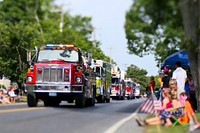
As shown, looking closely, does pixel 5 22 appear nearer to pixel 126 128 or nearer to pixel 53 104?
pixel 126 128

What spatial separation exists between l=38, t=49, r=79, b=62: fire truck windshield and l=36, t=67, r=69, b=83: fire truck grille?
57cm

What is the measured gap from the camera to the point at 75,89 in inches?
791

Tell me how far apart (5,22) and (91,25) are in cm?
192

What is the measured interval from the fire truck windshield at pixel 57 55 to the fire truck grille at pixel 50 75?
566 mm

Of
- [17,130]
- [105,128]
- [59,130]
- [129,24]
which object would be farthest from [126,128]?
[129,24]

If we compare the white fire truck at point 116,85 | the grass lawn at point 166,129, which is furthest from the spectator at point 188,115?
the white fire truck at point 116,85

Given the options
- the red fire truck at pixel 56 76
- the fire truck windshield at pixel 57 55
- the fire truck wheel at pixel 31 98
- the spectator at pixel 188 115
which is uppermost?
the fire truck windshield at pixel 57 55

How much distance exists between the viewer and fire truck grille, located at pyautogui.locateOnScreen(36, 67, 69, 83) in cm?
2014

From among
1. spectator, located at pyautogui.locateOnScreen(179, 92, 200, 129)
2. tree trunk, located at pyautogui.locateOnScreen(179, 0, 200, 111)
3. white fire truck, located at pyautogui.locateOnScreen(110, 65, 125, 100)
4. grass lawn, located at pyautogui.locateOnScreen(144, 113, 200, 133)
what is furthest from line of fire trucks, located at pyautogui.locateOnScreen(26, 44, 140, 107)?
white fire truck, located at pyautogui.locateOnScreen(110, 65, 125, 100)

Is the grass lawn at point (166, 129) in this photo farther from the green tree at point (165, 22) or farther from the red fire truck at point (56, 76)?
the red fire truck at point (56, 76)

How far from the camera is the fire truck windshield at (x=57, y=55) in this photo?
20175 millimetres

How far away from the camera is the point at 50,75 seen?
2025 cm

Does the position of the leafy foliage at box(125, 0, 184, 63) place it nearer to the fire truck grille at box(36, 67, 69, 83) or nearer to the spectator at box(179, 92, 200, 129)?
the spectator at box(179, 92, 200, 129)

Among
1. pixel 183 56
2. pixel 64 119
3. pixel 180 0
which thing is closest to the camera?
pixel 180 0
